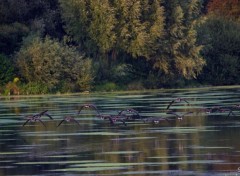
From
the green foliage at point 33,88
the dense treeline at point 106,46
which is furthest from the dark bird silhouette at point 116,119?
the dense treeline at point 106,46

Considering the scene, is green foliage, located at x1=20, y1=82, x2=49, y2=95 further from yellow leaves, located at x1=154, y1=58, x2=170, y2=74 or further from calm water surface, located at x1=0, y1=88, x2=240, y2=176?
calm water surface, located at x1=0, y1=88, x2=240, y2=176

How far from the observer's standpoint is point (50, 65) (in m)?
54.3

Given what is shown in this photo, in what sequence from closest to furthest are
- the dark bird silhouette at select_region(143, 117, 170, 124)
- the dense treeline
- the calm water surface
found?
the calm water surface, the dark bird silhouette at select_region(143, 117, 170, 124), the dense treeline

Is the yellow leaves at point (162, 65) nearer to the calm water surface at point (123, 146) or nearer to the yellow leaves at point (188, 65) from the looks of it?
the yellow leaves at point (188, 65)

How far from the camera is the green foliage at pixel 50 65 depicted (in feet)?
178

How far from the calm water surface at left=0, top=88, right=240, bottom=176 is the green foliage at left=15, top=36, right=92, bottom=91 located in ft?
73.4

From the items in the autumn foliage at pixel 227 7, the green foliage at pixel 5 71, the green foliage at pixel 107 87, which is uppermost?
the autumn foliage at pixel 227 7

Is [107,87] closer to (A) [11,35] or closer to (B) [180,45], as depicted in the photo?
(B) [180,45]

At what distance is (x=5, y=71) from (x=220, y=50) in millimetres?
15985

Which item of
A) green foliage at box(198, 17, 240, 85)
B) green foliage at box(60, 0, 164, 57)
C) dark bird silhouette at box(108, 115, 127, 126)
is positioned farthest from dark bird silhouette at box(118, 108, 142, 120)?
green foliage at box(198, 17, 240, 85)

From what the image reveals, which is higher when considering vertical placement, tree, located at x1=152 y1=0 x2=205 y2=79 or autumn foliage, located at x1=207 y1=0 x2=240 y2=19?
autumn foliage, located at x1=207 y1=0 x2=240 y2=19

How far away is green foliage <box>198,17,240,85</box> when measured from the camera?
6228 centimetres

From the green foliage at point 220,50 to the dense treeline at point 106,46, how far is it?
0.07m

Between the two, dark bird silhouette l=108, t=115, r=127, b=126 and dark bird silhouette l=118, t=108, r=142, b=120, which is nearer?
dark bird silhouette l=108, t=115, r=127, b=126
